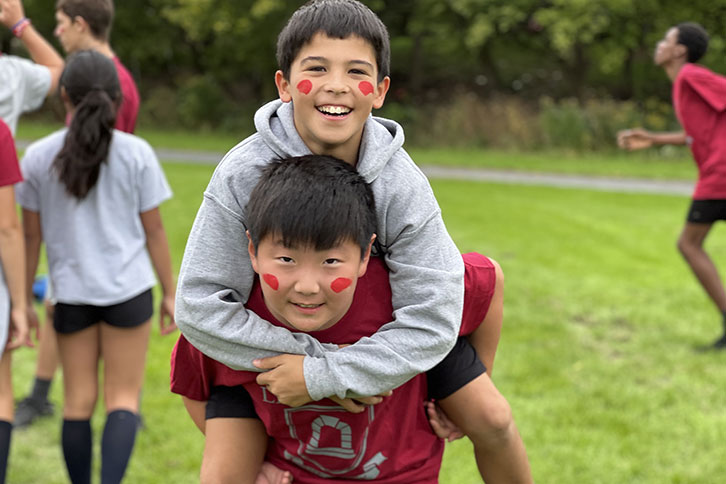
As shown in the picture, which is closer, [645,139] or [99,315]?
[99,315]

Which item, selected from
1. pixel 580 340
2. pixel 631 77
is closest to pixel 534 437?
pixel 580 340

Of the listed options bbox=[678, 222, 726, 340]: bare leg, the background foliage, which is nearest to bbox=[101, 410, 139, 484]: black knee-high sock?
bbox=[678, 222, 726, 340]: bare leg

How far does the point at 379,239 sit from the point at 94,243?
207cm

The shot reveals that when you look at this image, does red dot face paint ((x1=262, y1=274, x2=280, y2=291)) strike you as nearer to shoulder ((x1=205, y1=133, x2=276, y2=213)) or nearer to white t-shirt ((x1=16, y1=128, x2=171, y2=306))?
shoulder ((x1=205, y1=133, x2=276, y2=213))

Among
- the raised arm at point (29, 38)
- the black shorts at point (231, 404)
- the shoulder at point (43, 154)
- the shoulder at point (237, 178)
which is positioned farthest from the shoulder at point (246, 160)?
→ the raised arm at point (29, 38)

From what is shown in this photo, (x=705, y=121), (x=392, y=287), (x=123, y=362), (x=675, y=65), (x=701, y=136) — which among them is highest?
(x=392, y=287)

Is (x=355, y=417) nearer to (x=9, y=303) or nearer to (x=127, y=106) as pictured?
(x=9, y=303)

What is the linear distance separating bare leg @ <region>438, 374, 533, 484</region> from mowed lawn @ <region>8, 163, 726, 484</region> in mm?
1959

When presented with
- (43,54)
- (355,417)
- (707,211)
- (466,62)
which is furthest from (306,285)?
(466,62)

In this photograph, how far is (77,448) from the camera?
12.6ft

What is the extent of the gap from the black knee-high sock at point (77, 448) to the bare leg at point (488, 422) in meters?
2.09

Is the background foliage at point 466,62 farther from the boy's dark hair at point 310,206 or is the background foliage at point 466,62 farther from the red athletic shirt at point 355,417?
the boy's dark hair at point 310,206

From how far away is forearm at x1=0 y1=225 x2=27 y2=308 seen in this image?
3223mm

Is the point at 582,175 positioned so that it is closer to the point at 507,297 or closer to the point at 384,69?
the point at 507,297
